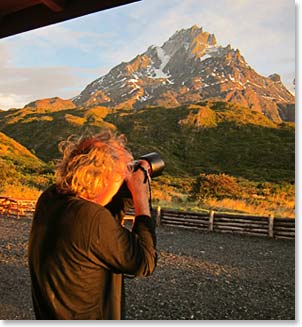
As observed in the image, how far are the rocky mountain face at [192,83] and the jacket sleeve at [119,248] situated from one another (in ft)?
45.1

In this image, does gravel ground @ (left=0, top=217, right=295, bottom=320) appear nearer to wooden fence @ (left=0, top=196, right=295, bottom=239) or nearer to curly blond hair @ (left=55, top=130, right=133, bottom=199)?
wooden fence @ (left=0, top=196, right=295, bottom=239)

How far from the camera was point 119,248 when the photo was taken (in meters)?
0.49

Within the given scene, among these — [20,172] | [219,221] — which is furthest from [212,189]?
[20,172]

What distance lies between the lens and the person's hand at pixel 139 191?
0.54 metres

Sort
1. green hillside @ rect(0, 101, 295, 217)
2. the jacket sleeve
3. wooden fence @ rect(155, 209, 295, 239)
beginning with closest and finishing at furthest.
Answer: the jacket sleeve < wooden fence @ rect(155, 209, 295, 239) < green hillside @ rect(0, 101, 295, 217)

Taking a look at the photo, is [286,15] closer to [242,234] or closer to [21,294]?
[242,234]

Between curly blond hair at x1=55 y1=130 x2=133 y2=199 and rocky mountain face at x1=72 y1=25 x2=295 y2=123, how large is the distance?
13.7 meters

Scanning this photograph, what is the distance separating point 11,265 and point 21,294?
0.74 meters

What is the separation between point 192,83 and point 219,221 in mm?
24836

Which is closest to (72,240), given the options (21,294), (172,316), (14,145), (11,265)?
(172,316)

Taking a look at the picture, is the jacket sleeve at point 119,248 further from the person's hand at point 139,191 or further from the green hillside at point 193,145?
the green hillside at point 193,145

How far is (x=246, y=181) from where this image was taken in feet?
35.1

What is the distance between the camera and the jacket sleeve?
0.49m

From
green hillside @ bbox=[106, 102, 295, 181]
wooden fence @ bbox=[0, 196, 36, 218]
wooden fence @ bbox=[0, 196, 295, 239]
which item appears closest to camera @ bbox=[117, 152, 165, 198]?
wooden fence @ bbox=[0, 196, 295, 239]
